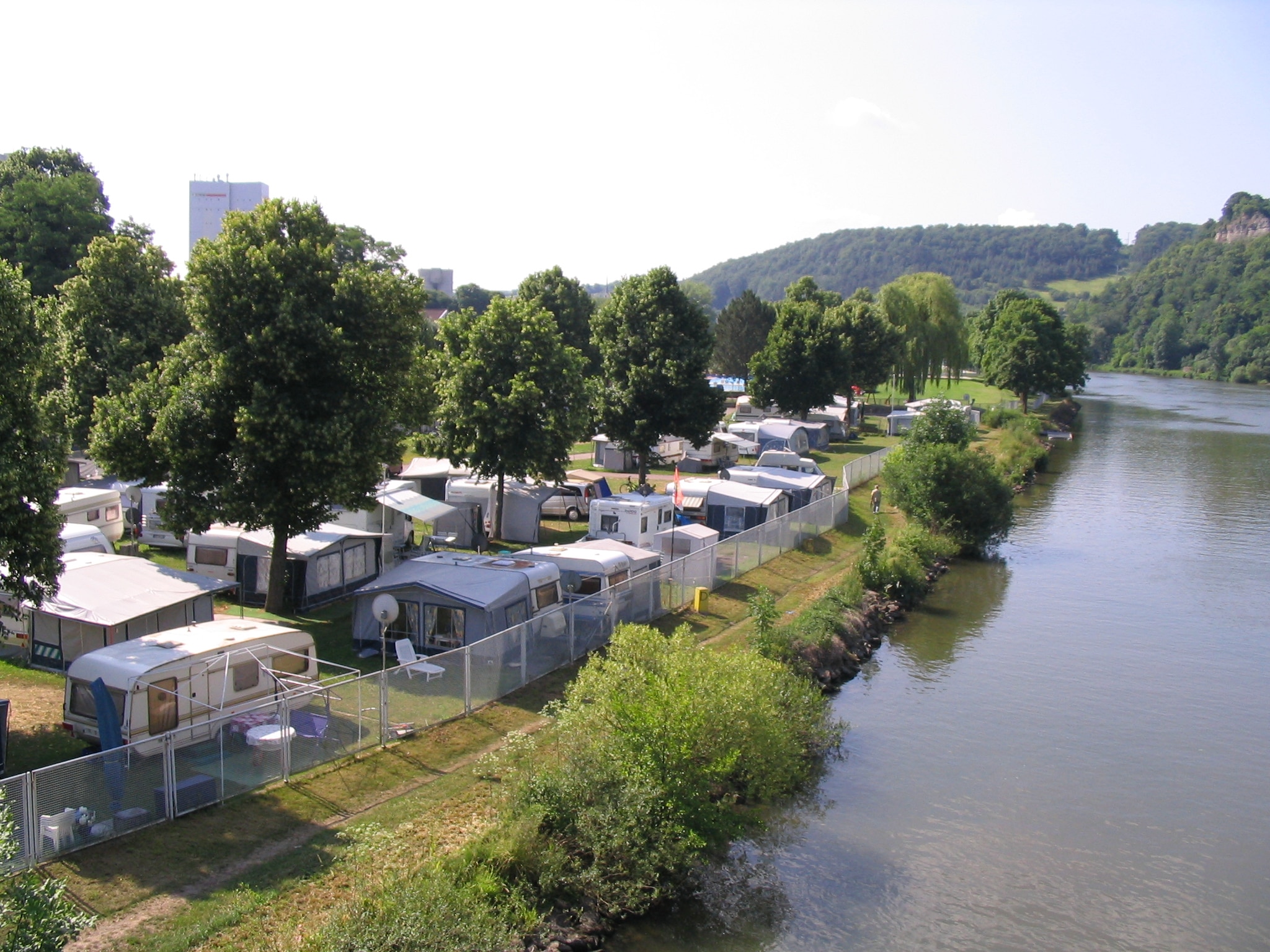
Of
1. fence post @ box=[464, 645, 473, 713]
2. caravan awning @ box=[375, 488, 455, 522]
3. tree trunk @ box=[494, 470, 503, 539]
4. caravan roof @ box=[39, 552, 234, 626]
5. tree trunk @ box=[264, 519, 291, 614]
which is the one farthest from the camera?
tree trunk @ box=[494, 470, 503, 539]

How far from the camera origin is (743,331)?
90812 millimetres

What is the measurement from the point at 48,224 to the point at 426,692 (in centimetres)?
4363

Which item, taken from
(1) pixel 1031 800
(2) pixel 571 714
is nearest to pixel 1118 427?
(1) pixel 1031 800

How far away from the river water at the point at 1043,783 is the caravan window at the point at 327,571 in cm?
1293

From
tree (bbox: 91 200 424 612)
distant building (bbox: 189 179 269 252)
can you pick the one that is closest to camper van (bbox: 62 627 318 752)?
tree (bbox: 91 200 424 612)

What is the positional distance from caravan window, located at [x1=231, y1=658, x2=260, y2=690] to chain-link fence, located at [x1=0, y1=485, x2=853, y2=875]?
67 centimetres

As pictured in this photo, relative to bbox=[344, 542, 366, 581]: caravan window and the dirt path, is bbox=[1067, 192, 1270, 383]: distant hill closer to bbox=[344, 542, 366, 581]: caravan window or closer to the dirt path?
bbox=[344, 542, 366, 581]: caravan window

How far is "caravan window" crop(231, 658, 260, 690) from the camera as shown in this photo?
16.7 meters

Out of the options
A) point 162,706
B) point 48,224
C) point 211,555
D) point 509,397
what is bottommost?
point 162,706

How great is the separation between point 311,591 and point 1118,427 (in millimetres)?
78499

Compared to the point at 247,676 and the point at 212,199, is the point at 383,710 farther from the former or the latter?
the point at 212,199

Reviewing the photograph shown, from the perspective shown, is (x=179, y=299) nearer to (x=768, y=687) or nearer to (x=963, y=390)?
(x=768, y=687)

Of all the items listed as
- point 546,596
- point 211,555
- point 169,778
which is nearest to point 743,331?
point 211,555

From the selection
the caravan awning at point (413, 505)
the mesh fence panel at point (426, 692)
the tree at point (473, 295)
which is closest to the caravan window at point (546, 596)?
the mesh fence panel at point (426, 692)
